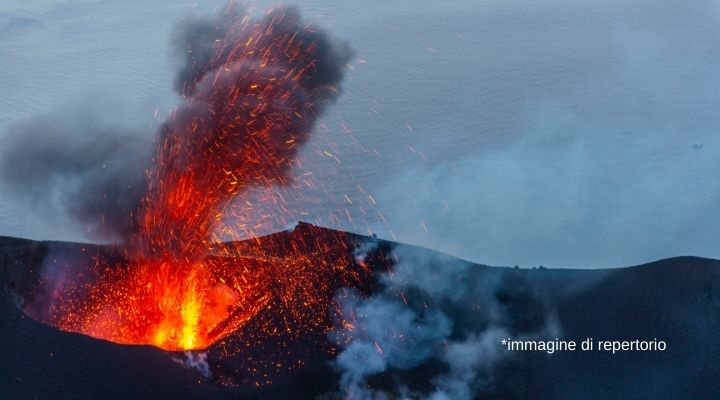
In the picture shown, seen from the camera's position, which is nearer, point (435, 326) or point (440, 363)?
point (440, 363)

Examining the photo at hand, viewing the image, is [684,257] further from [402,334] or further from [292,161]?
[292,161]

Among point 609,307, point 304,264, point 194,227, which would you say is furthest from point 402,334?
point 194,227

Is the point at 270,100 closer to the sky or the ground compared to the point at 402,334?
closer to the sky

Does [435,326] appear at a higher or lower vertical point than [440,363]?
higher

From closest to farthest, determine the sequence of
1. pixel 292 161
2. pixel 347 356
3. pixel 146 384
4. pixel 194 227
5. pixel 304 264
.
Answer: pixel 146 384
pixel 347 356
pixel 304 264
pixel 194 227
pixel 292 161

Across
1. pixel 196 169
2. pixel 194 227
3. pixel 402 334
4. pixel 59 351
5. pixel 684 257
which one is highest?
pixel 684 257

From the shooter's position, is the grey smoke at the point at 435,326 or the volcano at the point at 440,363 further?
the grey smoke at the point at 435,326
